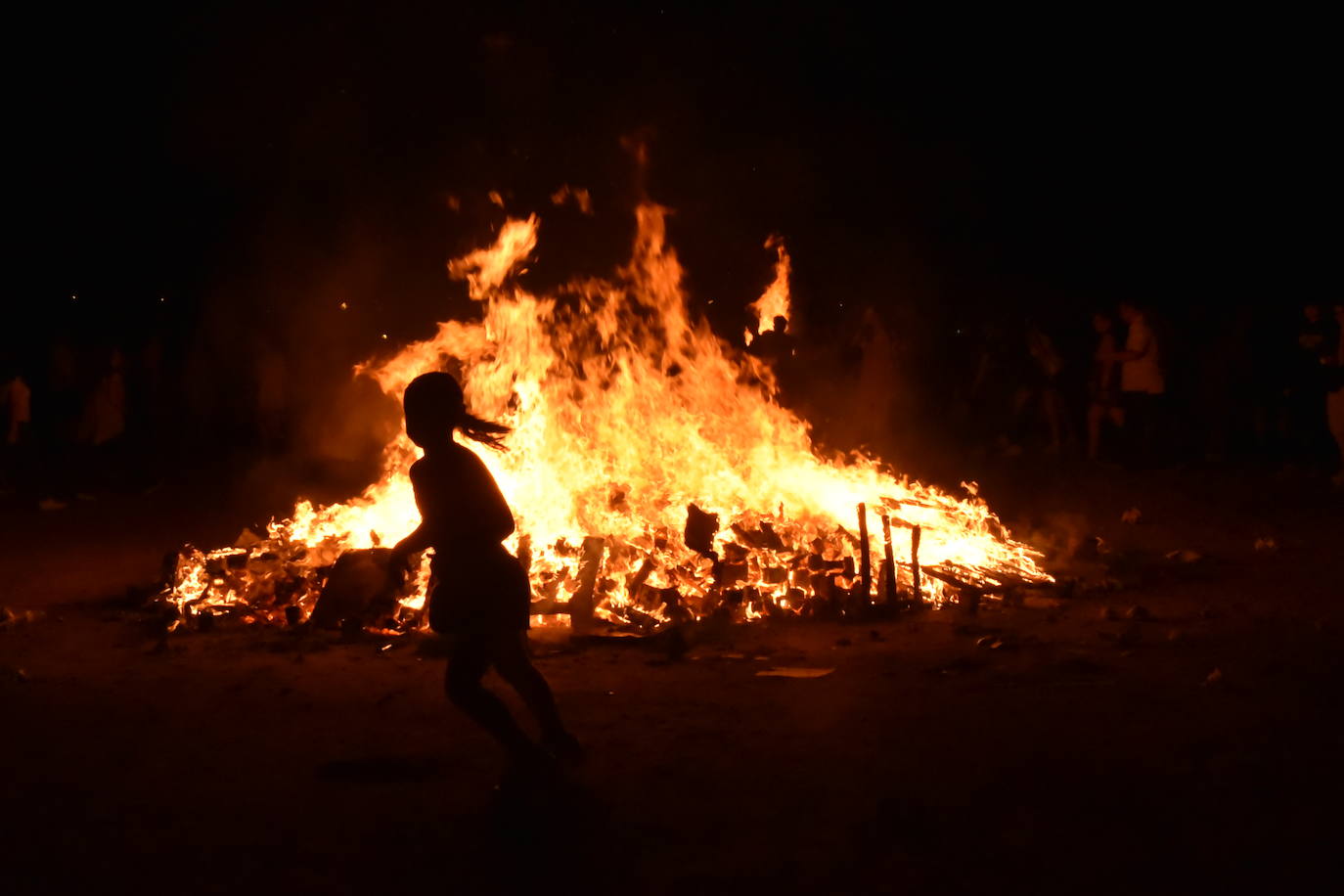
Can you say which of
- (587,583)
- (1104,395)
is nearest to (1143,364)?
(1104,395)

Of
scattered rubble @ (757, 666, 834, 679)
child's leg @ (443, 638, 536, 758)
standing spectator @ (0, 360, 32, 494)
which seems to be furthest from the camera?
Answer: standing spectator @ (0, 360, 32, 494)

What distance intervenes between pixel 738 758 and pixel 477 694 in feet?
4.08

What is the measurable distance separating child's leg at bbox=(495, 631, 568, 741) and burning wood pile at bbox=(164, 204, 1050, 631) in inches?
115

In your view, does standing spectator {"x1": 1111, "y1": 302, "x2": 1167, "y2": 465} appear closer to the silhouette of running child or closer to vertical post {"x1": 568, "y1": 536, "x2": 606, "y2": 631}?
vertical post {"x1": 568, "y1": 536, "x2": 606, "y2": 631}

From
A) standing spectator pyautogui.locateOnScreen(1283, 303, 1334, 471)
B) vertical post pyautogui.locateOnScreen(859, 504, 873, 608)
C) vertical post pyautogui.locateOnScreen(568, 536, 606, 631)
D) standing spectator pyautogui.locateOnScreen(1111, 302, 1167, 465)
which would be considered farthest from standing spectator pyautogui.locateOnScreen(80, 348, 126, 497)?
standing spectator pyautogui.locateOnScreen(1283, 303, 1334, 471)

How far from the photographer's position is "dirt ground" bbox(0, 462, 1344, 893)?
4172 mm

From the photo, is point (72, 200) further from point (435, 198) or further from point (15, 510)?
point (15, 510)

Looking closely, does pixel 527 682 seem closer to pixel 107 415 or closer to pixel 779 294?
pixel 779 294

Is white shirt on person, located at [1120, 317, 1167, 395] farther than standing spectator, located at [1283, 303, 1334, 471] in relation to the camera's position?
Yes

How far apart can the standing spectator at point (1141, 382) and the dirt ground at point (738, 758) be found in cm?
565

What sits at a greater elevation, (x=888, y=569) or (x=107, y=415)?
(x=107, y=415)

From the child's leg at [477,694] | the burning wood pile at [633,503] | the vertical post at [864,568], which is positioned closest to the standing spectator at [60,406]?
the burning wood pile at [633,503]

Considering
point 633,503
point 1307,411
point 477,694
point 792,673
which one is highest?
point 1307,411

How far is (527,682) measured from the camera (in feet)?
16.6
